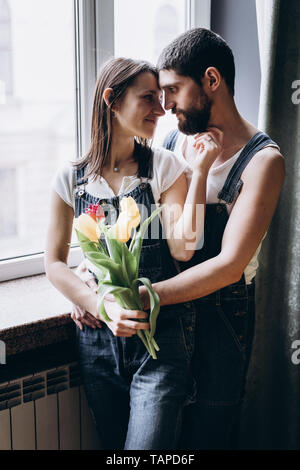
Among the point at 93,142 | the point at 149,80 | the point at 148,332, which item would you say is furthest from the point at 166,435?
the point at 149,80

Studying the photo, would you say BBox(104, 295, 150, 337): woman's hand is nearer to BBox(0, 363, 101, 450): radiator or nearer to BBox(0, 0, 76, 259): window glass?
BBox(0, 363, 101, 450): radiator

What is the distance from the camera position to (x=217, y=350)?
4.64ft

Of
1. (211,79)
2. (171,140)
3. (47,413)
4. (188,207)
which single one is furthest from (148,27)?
(47,413)

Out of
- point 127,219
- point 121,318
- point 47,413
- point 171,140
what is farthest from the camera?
point 171,140

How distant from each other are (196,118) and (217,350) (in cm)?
64

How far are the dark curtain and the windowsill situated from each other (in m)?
0.68

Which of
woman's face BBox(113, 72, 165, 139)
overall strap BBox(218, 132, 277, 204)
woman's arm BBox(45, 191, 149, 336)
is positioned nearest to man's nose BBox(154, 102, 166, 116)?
woman's face BBox(113, 72, 165, 139)

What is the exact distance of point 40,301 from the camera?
1550 millimetres

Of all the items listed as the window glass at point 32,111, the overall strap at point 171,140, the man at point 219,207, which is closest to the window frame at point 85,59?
the window glass at point 32,111

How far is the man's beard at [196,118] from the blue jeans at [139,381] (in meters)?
0.48

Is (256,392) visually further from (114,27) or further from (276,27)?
(114,27)

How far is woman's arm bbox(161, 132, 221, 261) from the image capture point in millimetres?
1273

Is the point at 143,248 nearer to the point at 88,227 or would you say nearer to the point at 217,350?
the point at 88,227

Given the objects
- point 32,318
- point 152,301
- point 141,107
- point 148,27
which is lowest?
point 32,318
